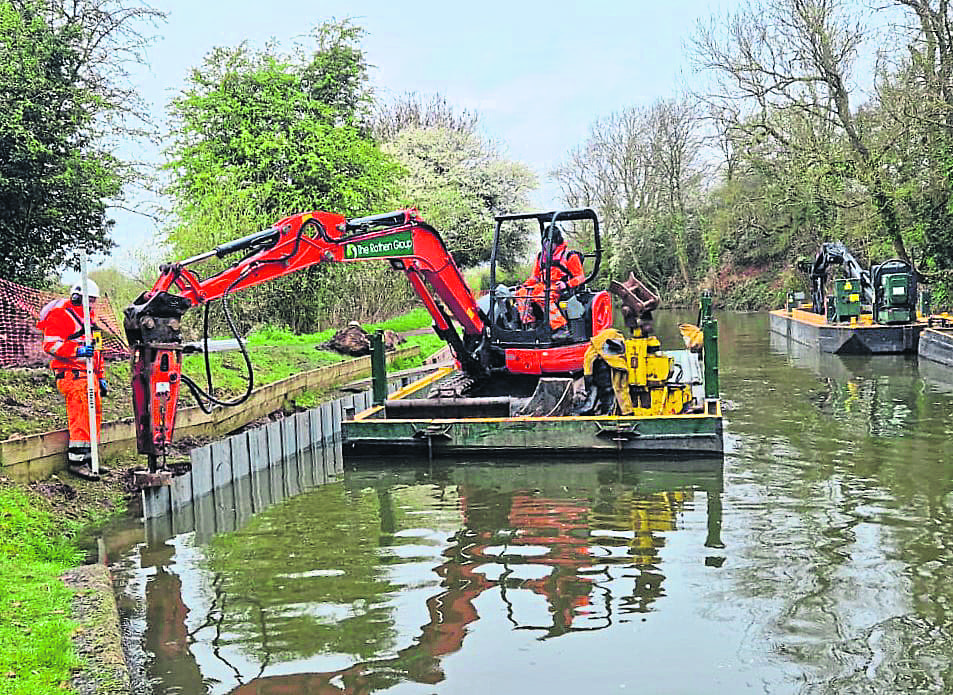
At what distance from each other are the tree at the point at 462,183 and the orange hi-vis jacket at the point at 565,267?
22.8m

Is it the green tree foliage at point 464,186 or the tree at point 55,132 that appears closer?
the tree at point 55,132

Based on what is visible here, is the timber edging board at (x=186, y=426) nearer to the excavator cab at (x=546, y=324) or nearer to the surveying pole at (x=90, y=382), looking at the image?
the surveying pole at (x=90, y=382)

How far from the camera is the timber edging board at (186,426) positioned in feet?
31.4

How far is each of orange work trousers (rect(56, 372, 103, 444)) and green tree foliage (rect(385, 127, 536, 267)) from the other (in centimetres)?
2790

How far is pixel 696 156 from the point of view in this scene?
2046 inches

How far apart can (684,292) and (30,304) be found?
42.0m

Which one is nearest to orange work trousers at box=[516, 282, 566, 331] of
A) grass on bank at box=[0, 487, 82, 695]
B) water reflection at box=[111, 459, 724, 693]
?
water reflection at box=[111, 459, 724, 693]

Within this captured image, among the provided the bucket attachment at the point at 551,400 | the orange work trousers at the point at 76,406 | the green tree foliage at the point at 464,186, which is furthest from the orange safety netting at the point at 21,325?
the green tree foliage at the point at 464,186

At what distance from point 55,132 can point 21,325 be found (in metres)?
3.33

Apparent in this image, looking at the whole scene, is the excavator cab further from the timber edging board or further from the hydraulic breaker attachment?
the hydraulic breaker attachment

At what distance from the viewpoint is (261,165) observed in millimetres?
23594

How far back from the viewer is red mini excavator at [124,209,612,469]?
9438mm

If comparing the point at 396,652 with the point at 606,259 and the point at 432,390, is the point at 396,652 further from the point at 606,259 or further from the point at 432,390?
the point at 606,259

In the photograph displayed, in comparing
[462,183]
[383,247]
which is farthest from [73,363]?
[462,183]
